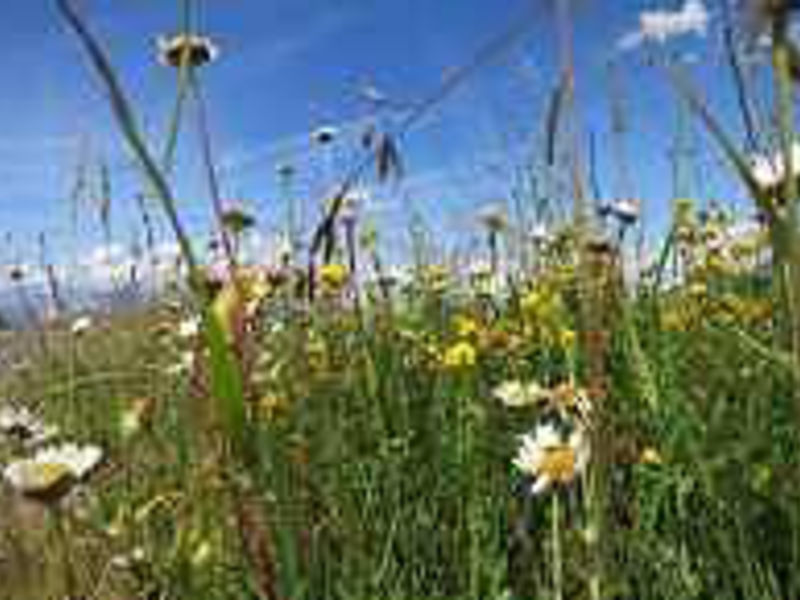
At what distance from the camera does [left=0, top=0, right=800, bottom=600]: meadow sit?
3.32 feet

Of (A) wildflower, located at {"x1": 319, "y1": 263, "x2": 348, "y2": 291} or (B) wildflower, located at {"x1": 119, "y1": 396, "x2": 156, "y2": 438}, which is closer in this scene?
(B) wildflower, located at {"x1": 119, "y1": 396, "x2": 156, "y2": 438}

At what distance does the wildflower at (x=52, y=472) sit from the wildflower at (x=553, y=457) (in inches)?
19.9

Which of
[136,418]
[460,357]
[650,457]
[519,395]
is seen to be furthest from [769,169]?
[460,357]

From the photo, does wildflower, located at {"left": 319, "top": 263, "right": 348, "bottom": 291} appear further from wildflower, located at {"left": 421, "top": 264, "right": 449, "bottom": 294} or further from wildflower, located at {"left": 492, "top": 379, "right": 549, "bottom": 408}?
wildflower, located at {"left": 492, "top": 379, "right": 549, "bottom": 408}

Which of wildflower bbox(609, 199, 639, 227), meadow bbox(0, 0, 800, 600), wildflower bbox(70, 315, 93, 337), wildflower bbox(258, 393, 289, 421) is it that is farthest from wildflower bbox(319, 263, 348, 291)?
wildflower bbox(70, 315, 93, 337)

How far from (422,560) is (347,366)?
110cm

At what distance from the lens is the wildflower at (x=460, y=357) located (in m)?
2.81

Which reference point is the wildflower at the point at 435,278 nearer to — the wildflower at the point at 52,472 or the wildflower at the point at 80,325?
the wildflower at the point at 80,325

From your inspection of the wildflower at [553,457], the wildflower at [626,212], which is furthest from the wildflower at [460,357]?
the wildflower at [553,457]

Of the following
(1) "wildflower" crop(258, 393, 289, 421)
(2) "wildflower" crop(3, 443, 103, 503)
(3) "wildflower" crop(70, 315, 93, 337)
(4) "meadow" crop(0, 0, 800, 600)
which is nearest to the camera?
(4) "meadow" crop(0, 0, 800, 600)

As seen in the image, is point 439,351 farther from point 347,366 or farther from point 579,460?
point 579,460

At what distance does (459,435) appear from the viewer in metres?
2.38

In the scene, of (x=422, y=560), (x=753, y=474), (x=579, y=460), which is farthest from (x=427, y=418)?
(x=579, y=460)

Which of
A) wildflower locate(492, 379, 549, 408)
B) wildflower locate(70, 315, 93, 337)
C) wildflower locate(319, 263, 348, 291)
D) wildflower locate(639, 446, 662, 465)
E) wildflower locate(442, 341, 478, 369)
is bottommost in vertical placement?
wildflower locate(639, 446, 662, 465)
